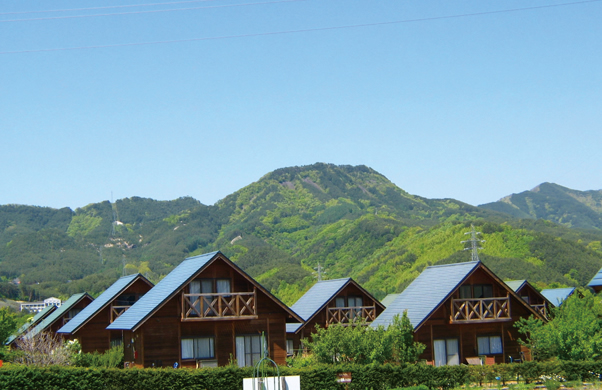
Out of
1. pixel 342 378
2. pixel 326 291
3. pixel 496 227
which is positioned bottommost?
pixel 342 378

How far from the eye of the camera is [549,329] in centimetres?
3222

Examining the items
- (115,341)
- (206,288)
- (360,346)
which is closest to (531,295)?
(360,346)

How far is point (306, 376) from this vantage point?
26656 mm

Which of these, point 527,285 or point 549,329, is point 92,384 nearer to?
point 549,329

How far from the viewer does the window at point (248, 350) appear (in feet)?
108

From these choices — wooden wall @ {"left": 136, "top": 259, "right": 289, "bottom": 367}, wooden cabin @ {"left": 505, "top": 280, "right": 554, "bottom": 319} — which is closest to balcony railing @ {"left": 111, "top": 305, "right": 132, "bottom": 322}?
wooden wall @ {"left": 136, "top": 259, "right": 289, "bottom": 367}

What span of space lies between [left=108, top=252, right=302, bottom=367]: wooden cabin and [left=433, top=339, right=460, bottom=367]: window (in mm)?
7090

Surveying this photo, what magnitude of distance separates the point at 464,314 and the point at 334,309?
10.9 metres

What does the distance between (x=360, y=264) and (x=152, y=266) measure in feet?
252

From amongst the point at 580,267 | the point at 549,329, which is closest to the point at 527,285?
the point at 549,329

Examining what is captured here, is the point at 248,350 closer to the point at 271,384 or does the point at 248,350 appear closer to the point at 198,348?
the point at 198,348

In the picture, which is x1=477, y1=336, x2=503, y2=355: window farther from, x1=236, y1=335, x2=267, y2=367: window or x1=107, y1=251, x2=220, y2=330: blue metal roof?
x1=107, y1=251, x2=220, y2=330: blue metal roof

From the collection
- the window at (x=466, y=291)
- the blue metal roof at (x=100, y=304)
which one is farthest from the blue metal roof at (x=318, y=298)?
the blue metal roof at (x=100, y=304)

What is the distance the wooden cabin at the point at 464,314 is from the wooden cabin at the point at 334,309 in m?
7.36
